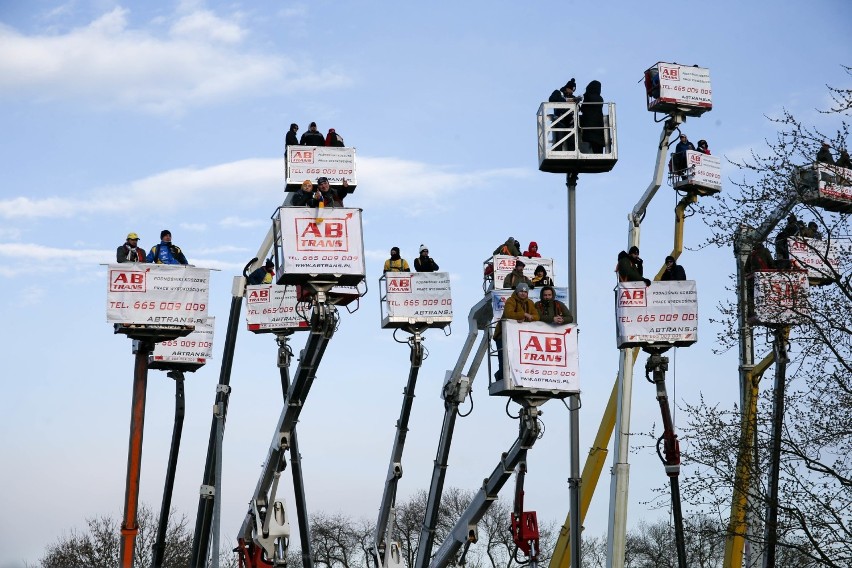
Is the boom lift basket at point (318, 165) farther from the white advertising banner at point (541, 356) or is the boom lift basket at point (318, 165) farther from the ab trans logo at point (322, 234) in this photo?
the white advertising banner at point (541, 356)

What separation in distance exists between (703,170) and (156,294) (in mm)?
16430

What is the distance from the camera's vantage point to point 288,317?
40.6 m

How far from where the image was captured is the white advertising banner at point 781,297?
3036 centimetres

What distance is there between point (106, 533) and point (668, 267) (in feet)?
190

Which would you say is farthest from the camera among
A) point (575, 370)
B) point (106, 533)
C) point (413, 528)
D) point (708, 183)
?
point (413, 528)

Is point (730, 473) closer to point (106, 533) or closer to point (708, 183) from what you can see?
point (708, 183)

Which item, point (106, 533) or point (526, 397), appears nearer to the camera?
point (526, 397)

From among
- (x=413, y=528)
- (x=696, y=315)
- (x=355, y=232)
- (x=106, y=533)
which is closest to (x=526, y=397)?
(x=355, y=232)

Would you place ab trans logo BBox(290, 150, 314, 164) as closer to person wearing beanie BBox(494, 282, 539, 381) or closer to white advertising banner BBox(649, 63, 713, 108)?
person wearing beanie BBox(494, 282, 539, 381)

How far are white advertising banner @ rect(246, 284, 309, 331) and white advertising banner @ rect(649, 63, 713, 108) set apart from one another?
1164cm

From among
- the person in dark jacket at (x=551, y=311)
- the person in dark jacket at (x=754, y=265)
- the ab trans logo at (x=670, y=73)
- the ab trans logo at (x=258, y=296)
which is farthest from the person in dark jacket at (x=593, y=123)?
the ab trans logo at (x=258, y=296)

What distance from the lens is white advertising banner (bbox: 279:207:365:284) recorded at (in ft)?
93.5

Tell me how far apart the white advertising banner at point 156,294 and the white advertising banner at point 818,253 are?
12896mm

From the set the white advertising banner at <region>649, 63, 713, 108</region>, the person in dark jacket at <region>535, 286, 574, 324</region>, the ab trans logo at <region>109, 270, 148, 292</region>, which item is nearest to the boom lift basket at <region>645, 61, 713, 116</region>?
the white advertising banner at <region>649, 63, 713, 108</region>
